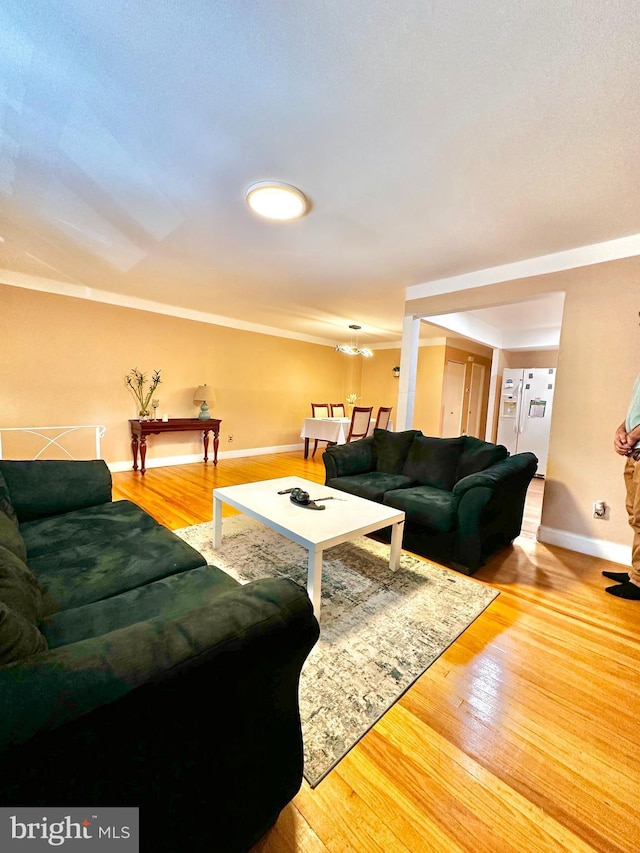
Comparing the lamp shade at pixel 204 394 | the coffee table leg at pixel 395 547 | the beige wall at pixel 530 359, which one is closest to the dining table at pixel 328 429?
the lamp shade at pixel 204 394

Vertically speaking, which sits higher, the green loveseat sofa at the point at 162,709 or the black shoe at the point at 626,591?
the green loveseat sofa at the point at 162,709

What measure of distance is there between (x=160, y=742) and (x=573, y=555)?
313 centimetres

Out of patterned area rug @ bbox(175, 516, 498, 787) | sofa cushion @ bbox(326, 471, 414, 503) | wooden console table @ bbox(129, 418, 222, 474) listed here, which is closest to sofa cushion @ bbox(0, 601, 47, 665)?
patterned area rug @ bbox(175, 516, 498, 787)

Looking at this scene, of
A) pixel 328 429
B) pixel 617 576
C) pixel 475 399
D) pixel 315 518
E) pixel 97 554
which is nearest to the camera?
pixel 97 554

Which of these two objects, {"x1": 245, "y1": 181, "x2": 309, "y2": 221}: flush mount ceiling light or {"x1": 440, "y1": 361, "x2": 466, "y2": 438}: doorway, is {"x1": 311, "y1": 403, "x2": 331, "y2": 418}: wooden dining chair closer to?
{"x1": 440, "y1": 361, "x2": 466, "y2": 438}: doorway

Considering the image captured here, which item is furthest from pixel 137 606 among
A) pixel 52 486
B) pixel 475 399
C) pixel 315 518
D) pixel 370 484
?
pixel 475 399

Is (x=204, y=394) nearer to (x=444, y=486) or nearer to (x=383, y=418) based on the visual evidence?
(x=383, y=418)

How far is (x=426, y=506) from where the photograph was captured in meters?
2.59

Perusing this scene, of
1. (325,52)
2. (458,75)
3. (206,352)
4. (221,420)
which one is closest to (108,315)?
(206,352)

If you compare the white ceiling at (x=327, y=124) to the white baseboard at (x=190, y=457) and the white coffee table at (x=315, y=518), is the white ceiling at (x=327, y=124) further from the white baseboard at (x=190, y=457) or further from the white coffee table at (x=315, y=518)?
the white baseboard at (x=190, y=457)

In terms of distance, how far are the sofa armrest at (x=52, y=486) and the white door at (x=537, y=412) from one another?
615cm

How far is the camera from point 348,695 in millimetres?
1415

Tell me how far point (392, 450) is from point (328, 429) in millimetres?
2482

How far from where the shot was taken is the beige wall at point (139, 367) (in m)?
4.19
